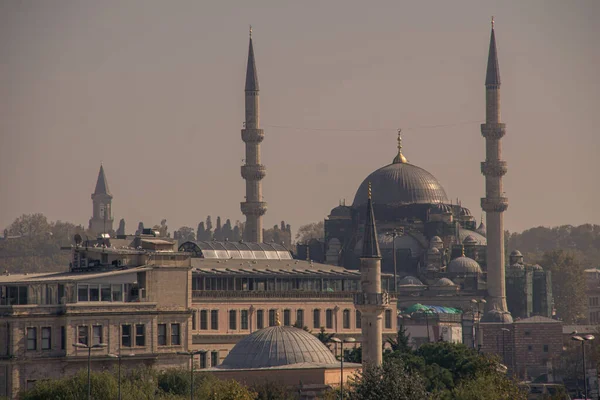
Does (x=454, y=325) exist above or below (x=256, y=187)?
below

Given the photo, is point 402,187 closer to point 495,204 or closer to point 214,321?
point 495,204

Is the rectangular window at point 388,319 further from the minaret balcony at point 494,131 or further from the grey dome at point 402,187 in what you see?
the grey dome at point 402,187

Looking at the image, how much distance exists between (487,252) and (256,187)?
21883 millimetres

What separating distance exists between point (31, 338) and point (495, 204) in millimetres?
86968

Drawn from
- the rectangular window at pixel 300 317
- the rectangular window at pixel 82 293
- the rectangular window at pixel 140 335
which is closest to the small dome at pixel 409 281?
the rectangular window at pixel 300 317

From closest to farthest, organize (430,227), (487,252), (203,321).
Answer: (203,321) < (487,252) < (430,227)

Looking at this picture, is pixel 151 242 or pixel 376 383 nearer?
pixel 376 383

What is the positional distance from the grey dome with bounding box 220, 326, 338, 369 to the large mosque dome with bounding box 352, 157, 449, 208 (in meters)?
84.1

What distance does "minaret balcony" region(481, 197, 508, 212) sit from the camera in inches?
6599

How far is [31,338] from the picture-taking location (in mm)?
86375

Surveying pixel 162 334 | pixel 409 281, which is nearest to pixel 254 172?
pixel 409 281

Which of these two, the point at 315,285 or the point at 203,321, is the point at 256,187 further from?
the point at 203,321

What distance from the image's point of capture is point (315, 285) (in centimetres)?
13925

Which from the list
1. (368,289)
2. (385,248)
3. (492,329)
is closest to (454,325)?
(492,329)
